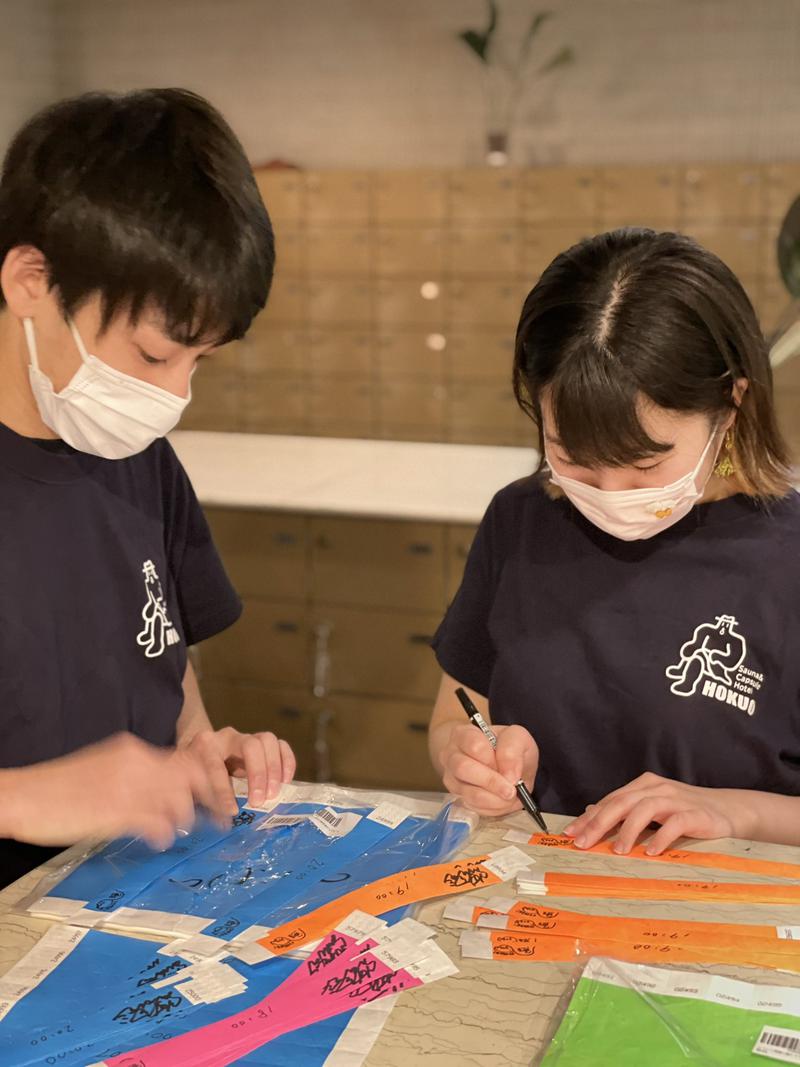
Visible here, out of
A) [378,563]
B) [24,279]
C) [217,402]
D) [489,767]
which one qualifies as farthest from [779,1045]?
[217,402]

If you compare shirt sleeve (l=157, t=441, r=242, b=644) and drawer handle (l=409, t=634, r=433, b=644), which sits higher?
shirt sleeve (l=157, t=441, r=242, b=644)

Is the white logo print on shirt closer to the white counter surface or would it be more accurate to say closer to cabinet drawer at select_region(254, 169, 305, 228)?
the white counter surface

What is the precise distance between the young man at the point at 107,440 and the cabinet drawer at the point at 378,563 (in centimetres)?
171

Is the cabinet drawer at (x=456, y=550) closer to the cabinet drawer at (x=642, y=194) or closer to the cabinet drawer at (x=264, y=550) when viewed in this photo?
the cabinet drawer at (x=264, y=550)

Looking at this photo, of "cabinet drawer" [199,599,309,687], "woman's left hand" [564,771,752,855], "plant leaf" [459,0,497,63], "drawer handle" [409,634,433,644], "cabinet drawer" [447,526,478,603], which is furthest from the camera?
"plant leaf" [459,0,497,63]

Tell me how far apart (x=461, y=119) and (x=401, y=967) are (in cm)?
460

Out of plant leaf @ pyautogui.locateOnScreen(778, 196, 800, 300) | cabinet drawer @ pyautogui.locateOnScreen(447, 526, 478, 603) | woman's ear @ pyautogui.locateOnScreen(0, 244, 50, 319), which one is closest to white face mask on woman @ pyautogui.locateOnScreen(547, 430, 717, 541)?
woman's ear @ pyautogui.locateOnScreen(0, 244, 50, 319)

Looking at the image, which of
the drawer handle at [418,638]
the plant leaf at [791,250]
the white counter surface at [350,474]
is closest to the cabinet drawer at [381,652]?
the drawer handle at [418,638]

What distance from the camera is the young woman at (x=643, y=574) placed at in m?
1.22

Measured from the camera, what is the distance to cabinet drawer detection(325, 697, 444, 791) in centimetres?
330

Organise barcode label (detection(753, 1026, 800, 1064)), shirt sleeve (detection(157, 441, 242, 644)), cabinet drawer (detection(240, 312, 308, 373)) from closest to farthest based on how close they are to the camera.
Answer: barcode label (detection(753, 1026, 800, 1064)) < shirt sleeve (detection(157, 441, 242, 644)) < cabinet drawer (detection(240, 312, 308, 373))

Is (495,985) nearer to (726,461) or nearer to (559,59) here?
(726,461)

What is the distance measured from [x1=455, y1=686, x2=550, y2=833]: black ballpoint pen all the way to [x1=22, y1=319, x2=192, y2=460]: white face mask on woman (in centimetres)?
48

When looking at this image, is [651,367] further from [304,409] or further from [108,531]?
[304,409]
